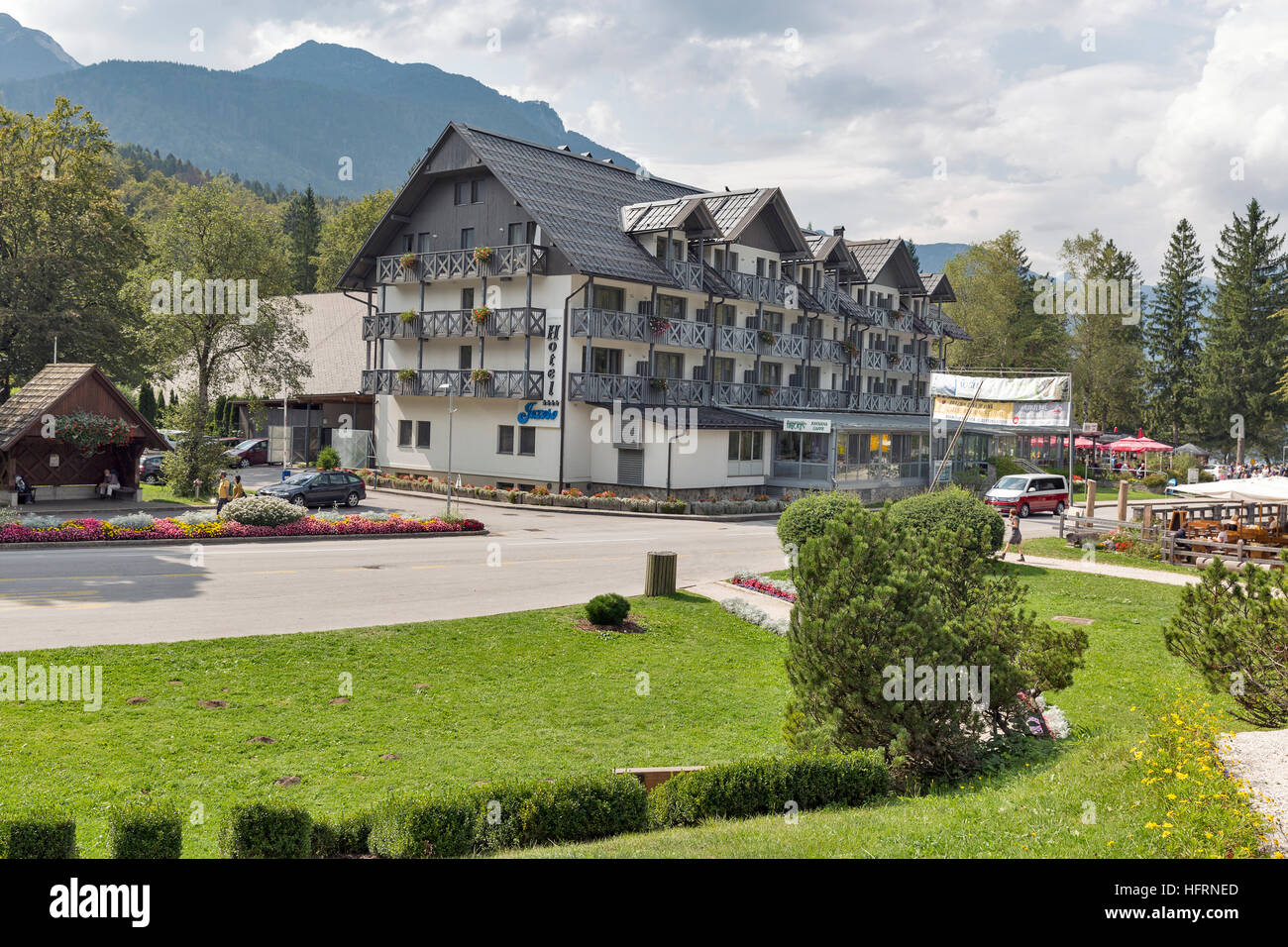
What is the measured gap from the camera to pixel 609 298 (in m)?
44.0

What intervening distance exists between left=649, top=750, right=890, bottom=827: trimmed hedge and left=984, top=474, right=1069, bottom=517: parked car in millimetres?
34134

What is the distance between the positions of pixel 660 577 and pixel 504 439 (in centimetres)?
2434

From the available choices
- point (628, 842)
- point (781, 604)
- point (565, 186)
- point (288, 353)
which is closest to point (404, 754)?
point (628, 842)

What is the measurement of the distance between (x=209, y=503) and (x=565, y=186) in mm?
22066

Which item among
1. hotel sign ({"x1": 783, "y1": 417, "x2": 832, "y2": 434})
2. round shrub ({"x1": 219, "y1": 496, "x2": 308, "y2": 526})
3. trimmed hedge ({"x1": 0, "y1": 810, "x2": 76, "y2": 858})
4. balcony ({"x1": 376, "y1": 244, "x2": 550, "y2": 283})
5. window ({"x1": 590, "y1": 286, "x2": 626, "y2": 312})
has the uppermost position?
balcony ({"x1": 376, "y1": 244, "x2": 550, "y2": 283})

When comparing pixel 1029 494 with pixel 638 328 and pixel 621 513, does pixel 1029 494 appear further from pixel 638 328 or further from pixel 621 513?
pixel 638 328

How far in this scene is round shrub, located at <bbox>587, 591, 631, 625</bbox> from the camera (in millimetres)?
18250

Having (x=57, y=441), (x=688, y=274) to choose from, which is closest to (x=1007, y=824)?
(x=57, y=441)

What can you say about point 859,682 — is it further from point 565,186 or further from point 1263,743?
point 565,186

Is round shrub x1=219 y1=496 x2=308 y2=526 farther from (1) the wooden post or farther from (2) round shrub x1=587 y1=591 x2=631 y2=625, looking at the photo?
(2) round shrub x1=587 y1=591 x2=631 y2=625

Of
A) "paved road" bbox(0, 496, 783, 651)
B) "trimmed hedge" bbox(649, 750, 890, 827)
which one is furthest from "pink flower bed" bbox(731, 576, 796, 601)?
"trimmed hedge" bbox(649, 750, 890, 827)

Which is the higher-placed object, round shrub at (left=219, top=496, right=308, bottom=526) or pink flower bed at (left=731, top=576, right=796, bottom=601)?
round shrub at (left=219, top=496, right=308, bottom=526)

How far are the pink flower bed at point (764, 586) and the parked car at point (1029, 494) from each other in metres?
21.6

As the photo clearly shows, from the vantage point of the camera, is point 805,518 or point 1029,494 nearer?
point 805,518
